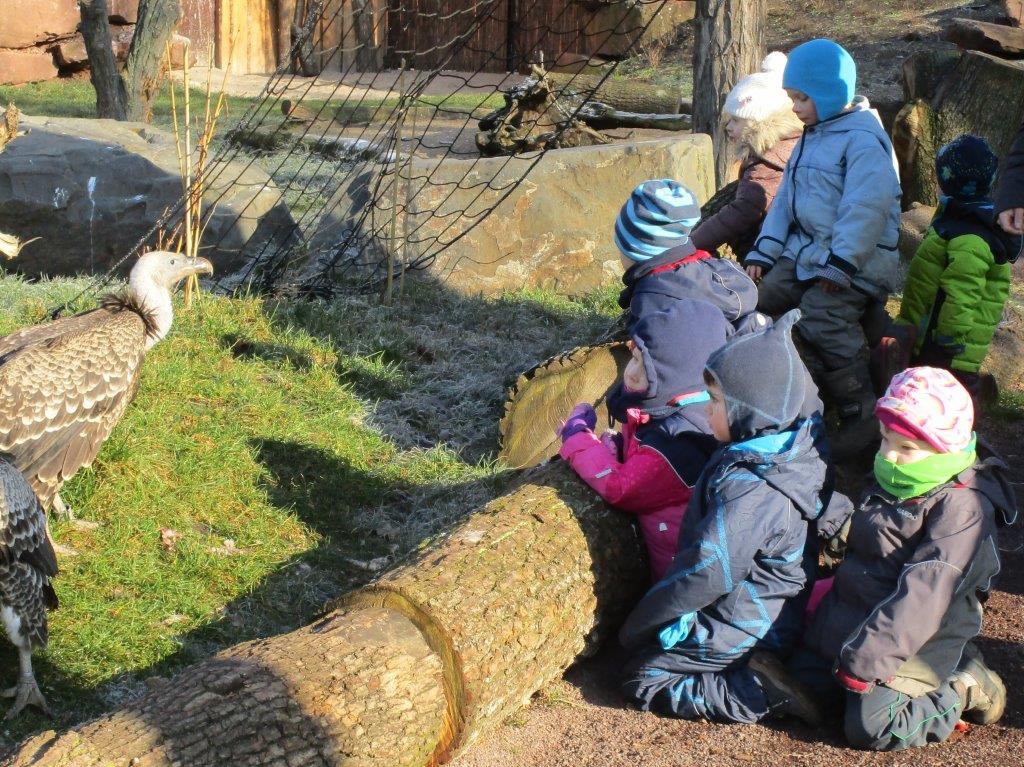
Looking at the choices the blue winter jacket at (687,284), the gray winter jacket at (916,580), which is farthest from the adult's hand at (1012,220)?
the gray winter jacket at (916,580)

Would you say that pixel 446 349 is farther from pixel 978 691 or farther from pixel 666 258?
pixel 978 691

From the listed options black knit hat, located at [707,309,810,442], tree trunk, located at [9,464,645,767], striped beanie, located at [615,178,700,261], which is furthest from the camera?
striped beanie, located at [615,178,700,261]

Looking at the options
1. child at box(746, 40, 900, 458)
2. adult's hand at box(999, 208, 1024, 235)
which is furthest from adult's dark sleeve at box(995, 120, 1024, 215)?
child at box(746, 40, 900, 458)

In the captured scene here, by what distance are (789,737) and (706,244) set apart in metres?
2.95

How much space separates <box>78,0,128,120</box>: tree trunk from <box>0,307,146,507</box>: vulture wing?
625 centimetres

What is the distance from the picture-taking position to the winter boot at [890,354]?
477cm

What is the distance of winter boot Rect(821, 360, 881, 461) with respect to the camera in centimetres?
486

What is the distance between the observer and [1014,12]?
12.5 metres

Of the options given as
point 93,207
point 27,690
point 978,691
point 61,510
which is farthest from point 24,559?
point 93,207

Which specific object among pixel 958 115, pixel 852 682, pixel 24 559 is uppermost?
pixel 958 115

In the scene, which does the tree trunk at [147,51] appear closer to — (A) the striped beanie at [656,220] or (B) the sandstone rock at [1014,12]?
(A) the striped beanie at [656,220]

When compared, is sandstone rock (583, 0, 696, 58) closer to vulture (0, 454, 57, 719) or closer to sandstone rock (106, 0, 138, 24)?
sandstone rock (106, 0, 138, 24)

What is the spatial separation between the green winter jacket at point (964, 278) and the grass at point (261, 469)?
2.08 metres

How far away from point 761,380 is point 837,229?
5.59 ft
